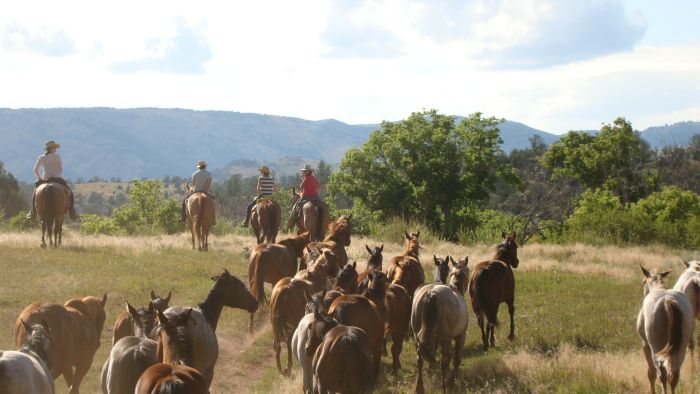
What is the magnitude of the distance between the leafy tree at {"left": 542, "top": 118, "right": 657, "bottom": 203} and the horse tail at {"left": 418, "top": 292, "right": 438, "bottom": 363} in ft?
158

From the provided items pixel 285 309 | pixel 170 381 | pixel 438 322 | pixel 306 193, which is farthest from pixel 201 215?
pixel 170 381

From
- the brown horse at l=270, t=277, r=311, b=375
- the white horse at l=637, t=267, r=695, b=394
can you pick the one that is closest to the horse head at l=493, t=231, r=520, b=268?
the brown horse at l=270, t=277, r=311, b=375

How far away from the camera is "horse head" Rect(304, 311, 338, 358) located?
375 inches

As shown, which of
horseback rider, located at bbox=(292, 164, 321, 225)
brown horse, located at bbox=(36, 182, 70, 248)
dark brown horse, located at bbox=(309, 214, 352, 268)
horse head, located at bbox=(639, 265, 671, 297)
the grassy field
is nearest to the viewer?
horse head, located at bbox=(639, 265, 671, 297)

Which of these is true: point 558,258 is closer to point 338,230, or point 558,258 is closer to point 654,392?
point 338,230

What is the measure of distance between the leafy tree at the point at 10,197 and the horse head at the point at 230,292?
182ft

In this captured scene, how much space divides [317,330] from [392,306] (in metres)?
3.07

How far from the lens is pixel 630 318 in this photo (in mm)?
15992

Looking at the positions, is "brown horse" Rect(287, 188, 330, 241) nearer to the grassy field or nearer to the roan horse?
the grassy field

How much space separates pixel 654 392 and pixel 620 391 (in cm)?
44

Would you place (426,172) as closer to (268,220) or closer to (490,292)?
(268,220)

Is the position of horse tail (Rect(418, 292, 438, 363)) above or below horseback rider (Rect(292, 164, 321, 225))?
below

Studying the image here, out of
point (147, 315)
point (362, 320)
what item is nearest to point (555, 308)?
point (362, 320)

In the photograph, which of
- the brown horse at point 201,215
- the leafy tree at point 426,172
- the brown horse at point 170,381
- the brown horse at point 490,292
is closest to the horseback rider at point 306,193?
the brown horse at point 201,215
